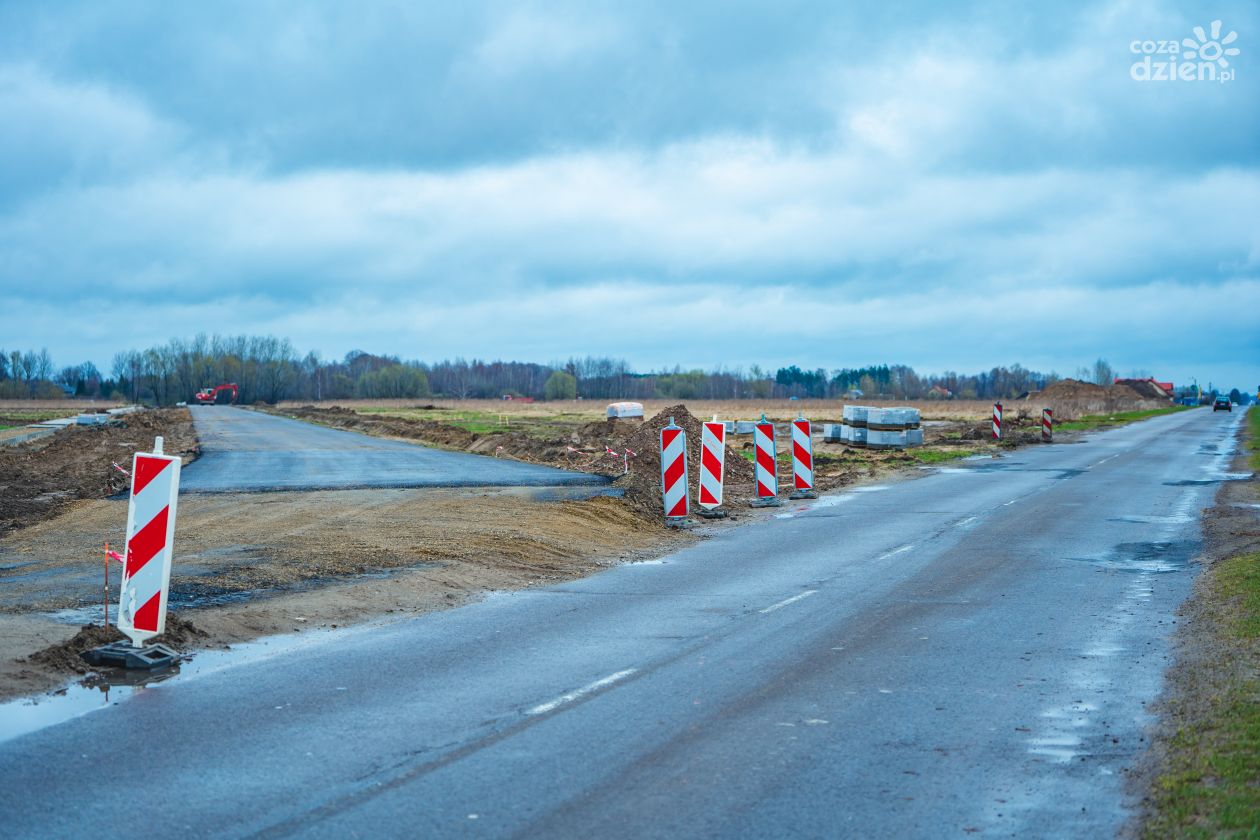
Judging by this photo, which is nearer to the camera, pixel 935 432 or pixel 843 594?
pixel 843 594

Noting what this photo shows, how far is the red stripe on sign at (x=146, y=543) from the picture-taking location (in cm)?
872

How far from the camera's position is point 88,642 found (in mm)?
8508

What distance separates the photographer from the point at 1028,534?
16.6 meters

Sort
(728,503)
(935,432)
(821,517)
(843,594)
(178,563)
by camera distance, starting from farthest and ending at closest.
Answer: (935,432) → (728,503) → (821,517) → (178,563) → (843,594)

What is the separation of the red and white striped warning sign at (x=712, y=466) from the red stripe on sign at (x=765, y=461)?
5.61 feet

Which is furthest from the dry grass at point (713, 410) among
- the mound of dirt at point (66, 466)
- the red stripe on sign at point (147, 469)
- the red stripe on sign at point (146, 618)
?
the red stripe on sign at point (146, 618)

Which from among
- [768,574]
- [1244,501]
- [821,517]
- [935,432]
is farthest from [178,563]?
[935,432]

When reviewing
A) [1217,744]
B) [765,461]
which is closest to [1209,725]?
[1217,744]

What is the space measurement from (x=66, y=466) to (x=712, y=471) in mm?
24003

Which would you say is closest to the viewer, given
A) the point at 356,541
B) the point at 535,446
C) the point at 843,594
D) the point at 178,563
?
the point at 843,594

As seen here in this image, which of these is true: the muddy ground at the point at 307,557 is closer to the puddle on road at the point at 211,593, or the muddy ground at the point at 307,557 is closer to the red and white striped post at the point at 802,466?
the puddle on road at the point at 211,593

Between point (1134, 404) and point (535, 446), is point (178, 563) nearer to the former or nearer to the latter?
point (535, 446)

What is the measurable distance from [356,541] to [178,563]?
8.68 ft

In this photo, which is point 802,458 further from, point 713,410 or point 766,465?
point 713,410
